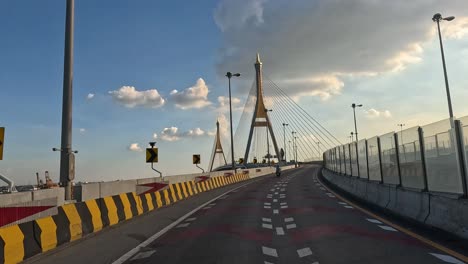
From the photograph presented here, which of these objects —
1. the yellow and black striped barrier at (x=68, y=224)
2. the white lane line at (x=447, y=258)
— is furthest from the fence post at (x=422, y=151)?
the yellow and black striped barrier at (x=68, y=224)

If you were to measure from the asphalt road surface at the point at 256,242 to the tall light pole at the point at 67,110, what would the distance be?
6.27ft

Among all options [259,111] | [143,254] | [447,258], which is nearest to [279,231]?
[143,254]

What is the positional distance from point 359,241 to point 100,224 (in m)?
6.85

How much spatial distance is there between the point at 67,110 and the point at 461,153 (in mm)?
10376

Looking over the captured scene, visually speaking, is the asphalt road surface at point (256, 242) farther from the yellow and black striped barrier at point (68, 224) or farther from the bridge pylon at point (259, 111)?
the bridge pylon at point (259, 111)

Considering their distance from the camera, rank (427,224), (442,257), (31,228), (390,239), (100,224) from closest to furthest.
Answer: (442,257) < (31,228) < (390,239) < (427,224) < (100,224)

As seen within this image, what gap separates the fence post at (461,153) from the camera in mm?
9659

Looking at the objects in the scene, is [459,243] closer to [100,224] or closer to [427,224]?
[427,224]

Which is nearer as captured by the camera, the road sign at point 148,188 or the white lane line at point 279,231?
the white lane line at point 279,231

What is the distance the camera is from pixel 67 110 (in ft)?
43.2

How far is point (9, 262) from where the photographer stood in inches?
299

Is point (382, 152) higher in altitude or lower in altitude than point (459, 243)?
higher

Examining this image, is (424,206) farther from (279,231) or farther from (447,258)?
(447,258)

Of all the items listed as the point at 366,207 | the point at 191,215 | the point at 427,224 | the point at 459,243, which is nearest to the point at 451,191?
the point at 427,224
